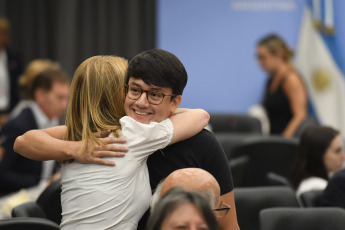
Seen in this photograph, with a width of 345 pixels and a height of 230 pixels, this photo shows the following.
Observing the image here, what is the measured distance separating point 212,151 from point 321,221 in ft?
3.75

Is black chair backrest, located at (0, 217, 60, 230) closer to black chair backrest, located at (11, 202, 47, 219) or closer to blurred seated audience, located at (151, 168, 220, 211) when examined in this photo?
black chair backrest, located at (11, 202, 47, 219)

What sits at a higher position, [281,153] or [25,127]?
[25,127]

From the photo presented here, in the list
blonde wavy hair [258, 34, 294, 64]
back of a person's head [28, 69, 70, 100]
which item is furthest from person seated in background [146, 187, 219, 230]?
blonde wavy hair [258, 34, 294, 64]

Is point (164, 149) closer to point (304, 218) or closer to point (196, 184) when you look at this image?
point (196, 184)

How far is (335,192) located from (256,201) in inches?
17.0

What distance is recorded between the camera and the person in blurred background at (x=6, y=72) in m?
7.55

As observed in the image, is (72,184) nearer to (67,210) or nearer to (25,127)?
(67,210)

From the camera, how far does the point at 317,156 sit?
4156mm

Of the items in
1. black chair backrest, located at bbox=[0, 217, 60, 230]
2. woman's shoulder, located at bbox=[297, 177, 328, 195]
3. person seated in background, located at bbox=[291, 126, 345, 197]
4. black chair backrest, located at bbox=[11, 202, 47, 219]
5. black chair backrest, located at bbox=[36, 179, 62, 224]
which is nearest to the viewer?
black chair backrest, located at bbox=[0, 217, 60, 230]

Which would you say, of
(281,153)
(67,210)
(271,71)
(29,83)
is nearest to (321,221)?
(67,210)

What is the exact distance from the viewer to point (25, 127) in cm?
441

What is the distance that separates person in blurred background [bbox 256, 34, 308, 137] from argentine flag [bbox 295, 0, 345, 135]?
1.04 metres

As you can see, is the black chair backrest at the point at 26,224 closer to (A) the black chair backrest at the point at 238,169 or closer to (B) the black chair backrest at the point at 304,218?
(B) the black chair backrest at the point at 304,218

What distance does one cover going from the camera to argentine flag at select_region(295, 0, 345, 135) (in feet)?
24.7
